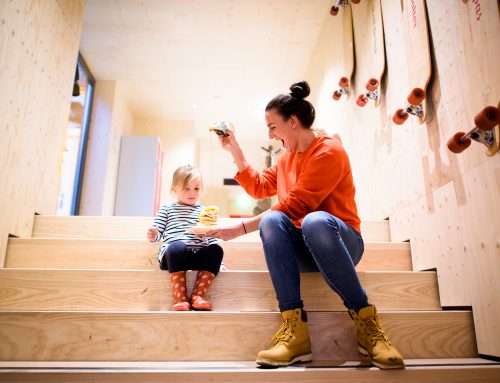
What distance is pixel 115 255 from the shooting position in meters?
2.05

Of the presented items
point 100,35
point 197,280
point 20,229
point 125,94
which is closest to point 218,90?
point 125,94

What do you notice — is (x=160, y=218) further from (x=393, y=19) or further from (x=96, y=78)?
(x=96, y=78)

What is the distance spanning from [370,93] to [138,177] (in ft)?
12.1

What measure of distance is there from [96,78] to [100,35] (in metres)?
1.00

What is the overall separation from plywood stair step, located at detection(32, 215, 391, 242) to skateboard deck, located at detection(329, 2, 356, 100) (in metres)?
1.14

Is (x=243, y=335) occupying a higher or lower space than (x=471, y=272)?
lower

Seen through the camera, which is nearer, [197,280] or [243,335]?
[243,335]

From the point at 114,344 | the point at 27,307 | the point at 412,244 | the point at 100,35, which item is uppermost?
the point at 100,35

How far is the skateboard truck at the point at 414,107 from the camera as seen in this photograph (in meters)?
1.78

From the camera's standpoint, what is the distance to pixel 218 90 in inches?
211

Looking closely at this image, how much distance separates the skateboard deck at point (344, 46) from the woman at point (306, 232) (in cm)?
142

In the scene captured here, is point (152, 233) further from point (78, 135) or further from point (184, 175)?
point (78, 135)

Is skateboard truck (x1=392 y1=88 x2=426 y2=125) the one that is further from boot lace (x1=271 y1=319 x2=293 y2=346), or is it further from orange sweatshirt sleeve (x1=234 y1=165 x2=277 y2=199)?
boot lace (x1=271 y1=319 x2=293 y2=346)

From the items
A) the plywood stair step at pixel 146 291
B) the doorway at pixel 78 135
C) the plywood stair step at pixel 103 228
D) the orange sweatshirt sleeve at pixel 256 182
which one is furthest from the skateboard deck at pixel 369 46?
the doorway at pixel 78 135
